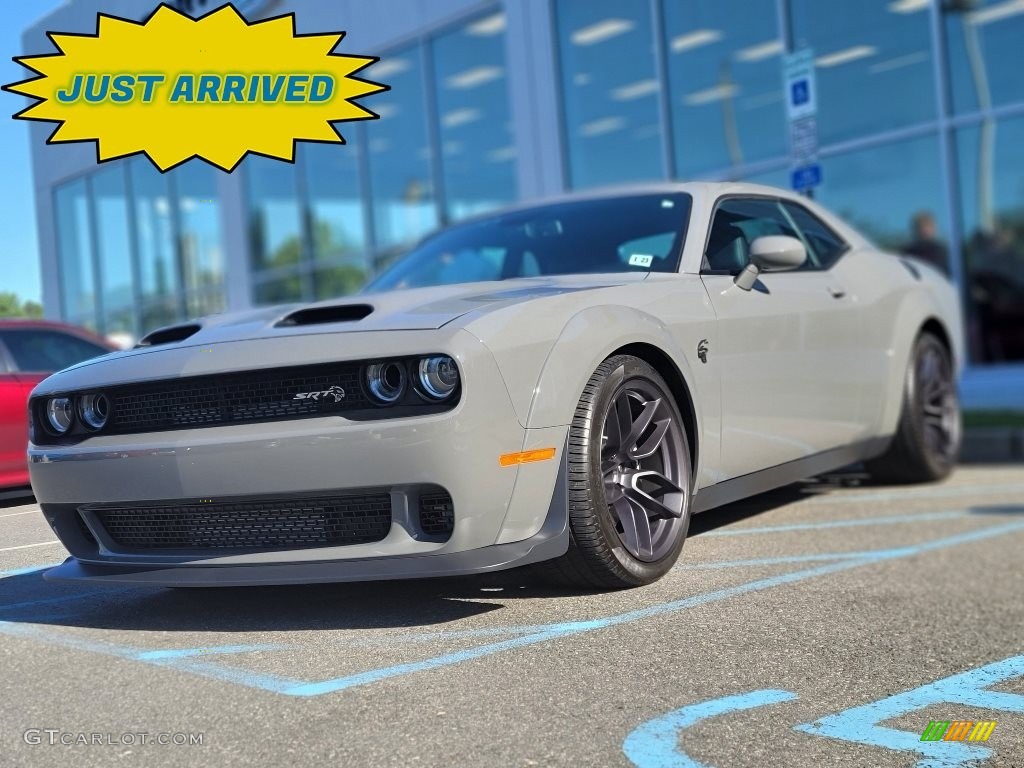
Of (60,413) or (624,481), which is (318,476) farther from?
(624,481)

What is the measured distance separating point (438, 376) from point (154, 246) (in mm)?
916

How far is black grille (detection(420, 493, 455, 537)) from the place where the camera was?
279 cm

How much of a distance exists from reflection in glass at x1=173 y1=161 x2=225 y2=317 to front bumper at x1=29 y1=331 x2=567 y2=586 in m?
0.36

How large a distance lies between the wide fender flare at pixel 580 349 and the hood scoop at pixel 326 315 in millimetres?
491

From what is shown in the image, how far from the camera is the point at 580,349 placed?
306 centimetres

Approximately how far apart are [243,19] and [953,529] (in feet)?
11.7

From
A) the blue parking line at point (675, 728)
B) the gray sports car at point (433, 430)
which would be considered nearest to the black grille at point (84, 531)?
the gray sports car at point (433, 430)

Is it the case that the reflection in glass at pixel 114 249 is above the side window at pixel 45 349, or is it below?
above

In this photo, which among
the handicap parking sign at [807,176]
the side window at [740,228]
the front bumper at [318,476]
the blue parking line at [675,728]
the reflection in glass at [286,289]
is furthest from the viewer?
the reflection in glass at [286,289]

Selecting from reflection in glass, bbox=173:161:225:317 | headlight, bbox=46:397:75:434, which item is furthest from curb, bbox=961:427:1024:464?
headlight, bbox=46:397:75:434

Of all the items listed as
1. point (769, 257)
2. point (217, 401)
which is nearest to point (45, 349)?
point (217, 401)

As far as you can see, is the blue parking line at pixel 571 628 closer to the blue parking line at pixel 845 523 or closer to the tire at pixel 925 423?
the blue parking line at pixel 845 523

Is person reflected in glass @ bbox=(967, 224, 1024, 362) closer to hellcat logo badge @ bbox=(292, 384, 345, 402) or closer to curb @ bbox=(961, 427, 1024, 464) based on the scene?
curb @ bbox=(961, 427, 1024, 464)

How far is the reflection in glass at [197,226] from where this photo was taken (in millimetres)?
2545
